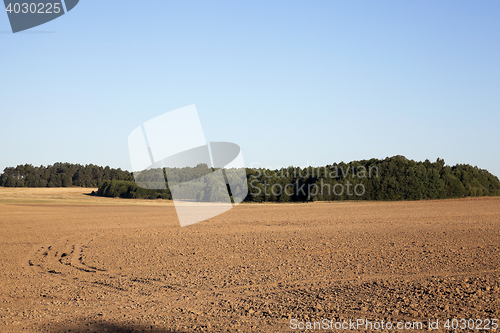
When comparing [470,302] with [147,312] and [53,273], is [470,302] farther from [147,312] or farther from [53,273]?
[53,273]

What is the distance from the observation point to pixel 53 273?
10.5 metres

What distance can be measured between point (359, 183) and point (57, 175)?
64787 mm

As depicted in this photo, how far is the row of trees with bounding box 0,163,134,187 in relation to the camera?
81.1 meters

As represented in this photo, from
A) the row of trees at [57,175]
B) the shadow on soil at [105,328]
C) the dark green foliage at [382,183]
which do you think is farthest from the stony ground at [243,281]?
the row of trees at [57,175]

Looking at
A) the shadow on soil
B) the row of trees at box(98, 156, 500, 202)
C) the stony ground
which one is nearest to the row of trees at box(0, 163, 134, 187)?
the row of trees at box(98, 156, 500, 202)

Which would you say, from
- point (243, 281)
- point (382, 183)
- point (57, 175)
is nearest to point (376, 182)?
point (382, 183)

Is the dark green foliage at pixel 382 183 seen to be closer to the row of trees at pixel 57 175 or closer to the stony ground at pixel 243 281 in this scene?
the stony ground at pixel 243 281

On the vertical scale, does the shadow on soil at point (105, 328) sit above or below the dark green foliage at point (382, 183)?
below

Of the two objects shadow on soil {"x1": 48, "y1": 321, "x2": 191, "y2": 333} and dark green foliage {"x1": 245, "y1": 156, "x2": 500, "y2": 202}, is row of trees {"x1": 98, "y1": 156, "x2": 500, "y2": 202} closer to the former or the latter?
dark green foliage {"x1": 245, "y1": 156, "x2": 500, "y2": 202}

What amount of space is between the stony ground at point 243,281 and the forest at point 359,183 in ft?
107

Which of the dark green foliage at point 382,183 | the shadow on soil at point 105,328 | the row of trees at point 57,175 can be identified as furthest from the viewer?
the row of trees at point 57,175

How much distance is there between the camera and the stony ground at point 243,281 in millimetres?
6426

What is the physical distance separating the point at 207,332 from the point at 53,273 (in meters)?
6.58

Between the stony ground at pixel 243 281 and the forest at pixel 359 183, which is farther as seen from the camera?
the forest at pixel 359 183
